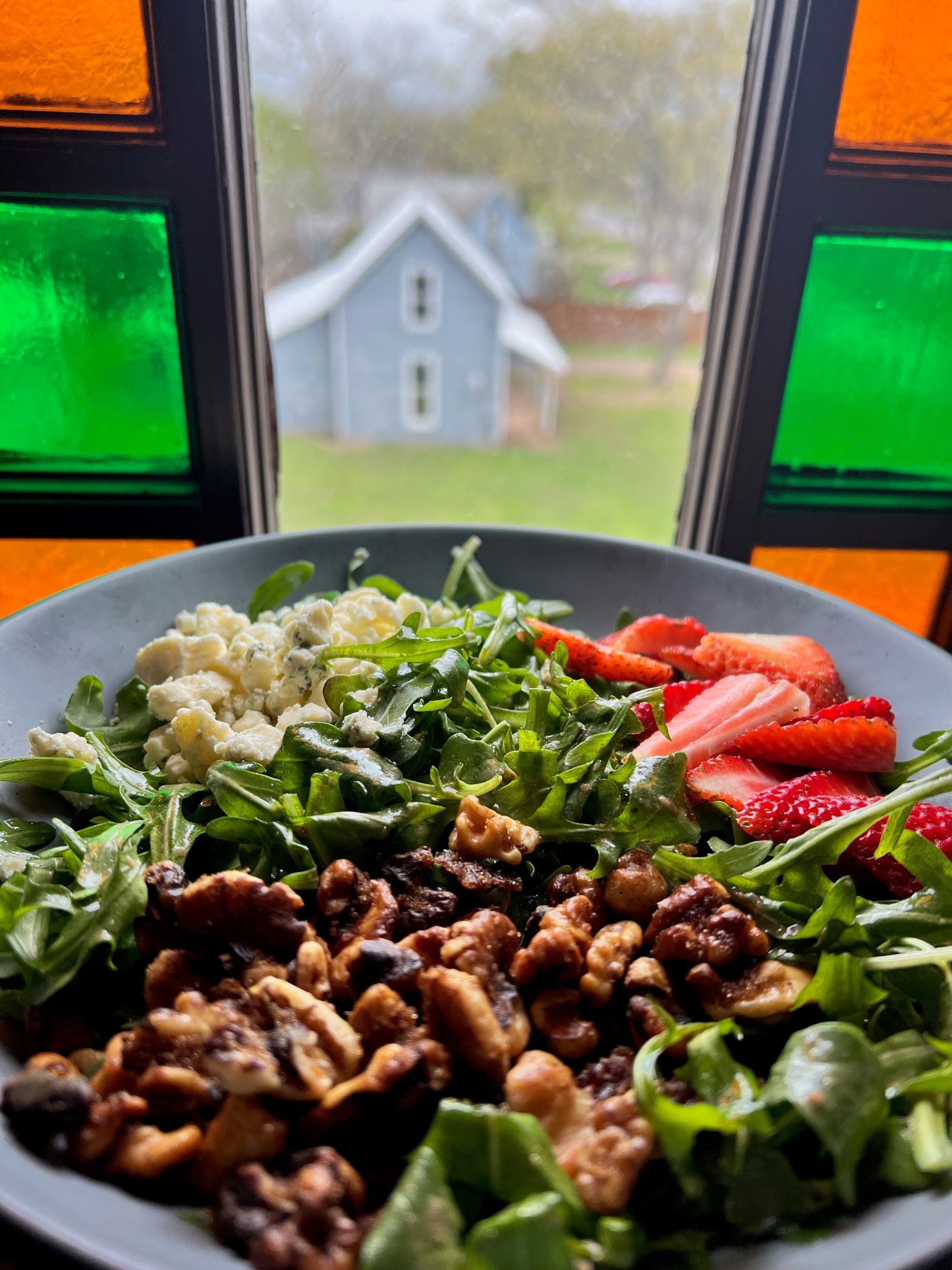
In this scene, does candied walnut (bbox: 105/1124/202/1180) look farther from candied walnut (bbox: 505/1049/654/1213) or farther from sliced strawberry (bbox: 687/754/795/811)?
sliced strawberry (bbox: 687/754/795/811)

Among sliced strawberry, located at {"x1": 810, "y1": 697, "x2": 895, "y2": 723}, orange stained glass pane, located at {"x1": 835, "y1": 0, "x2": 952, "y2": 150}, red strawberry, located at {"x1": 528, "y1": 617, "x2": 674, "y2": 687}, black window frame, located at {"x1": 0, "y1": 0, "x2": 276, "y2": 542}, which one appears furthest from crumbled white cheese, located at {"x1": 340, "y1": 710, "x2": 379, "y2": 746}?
orange stained glass pane, located at {"x1": 835, "y1": 0, "x2": 952, "y2": 150}

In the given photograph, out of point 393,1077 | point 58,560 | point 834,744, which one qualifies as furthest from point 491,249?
point 393,1077

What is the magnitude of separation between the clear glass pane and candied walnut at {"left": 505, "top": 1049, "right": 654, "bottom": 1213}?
1.57m

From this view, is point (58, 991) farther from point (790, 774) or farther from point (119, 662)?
point (790, 774)

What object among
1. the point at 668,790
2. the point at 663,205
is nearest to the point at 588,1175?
the point at 668,790

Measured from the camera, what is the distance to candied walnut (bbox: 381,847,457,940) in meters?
0.95

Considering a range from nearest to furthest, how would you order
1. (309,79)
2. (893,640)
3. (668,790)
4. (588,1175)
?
(588,1175), (668,790), (893,640), (309,79)

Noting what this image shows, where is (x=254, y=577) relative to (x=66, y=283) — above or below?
below

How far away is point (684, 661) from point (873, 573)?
32.0 inches

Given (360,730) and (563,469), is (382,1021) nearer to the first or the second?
(360,730)

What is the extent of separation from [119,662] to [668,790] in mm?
863

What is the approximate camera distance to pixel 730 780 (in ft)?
3.89

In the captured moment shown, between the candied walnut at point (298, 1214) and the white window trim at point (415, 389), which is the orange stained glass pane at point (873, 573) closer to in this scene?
the candied walnut at point (298, 1214)

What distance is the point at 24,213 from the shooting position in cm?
163
